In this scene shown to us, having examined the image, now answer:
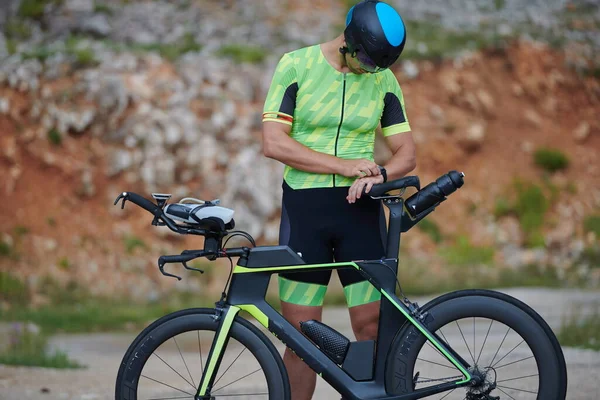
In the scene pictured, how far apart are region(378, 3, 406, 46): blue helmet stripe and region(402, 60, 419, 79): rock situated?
→ 9971mm

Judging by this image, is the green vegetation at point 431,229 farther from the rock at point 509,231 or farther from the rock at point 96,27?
the rock at point 96,27

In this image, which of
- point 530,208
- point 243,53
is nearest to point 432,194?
point 530,208

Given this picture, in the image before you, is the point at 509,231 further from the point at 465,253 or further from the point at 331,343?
the point at 331,343

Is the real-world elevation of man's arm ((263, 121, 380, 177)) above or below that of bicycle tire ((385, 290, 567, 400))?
above

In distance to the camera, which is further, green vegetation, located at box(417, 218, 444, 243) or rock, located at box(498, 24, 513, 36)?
rock, located at box(498, 24, 513, 36)

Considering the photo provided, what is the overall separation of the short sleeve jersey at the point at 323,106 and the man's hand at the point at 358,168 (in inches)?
3.0

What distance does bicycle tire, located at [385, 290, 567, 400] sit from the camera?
3.62 metres

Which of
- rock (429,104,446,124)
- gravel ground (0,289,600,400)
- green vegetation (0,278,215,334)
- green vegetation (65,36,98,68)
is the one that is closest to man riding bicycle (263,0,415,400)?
→ gravel ground (0,289,600,400)

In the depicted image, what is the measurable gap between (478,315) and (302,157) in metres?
0.89

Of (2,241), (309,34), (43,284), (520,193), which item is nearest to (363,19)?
(43,284)

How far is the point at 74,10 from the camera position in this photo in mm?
14344

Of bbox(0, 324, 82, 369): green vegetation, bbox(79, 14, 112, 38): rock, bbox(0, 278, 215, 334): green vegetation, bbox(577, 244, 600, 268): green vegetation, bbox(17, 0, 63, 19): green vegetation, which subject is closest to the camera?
bbox(0, 324, 82, 369): green vegetation

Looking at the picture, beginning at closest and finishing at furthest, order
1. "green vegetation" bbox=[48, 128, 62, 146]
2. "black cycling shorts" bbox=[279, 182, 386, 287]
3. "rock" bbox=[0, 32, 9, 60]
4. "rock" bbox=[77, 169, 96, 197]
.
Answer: "black cycling shorts" bbox=[279, 182, 386, 287], "rock" bbox=[77, 169, 96, 197], "green vegetation" bbox=[48, 128, 62, 146], "rock" bbox=[0, 32, 9, 60]

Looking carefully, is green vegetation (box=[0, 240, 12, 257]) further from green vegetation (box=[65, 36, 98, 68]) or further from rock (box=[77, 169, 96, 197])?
green vegetation (box=[65, 36, 98, 68])
